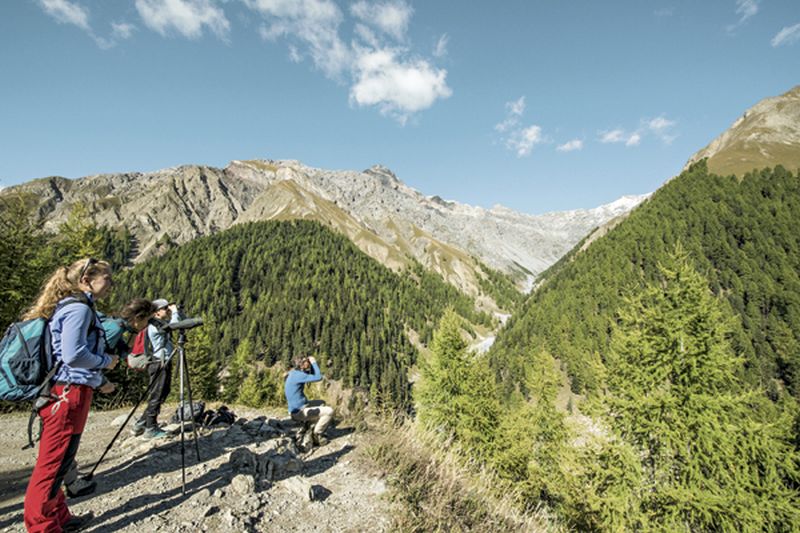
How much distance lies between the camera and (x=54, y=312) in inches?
150

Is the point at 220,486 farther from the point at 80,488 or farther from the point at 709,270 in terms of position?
the point at 709,270

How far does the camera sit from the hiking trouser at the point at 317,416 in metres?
8.03

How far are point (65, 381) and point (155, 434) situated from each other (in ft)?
15.3

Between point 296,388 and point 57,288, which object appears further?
point 296,388

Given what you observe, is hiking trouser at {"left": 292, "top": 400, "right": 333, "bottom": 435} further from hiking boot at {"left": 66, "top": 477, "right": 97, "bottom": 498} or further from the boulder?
hiking boot at {"left": 66, "top": 477, "right": 97, "bottom": 498}

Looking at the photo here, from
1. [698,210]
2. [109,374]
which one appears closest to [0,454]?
[109,374]

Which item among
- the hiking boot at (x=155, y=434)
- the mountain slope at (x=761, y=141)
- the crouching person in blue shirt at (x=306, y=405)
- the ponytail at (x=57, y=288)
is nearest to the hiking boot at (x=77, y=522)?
the ponytail at (x=57, y=288)

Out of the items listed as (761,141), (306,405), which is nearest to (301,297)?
(306,405)

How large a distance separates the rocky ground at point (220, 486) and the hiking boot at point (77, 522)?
12cm

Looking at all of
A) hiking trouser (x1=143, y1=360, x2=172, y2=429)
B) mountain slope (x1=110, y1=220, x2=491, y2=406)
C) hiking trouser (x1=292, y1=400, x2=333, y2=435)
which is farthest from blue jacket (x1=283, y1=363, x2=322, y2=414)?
mountain slope (x1=110, y1=220, x2=491, y2=406)

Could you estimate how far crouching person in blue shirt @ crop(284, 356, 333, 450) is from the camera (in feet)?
26.3

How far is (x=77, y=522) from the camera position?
4066 mm

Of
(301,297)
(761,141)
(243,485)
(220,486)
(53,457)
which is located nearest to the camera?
(53,457)

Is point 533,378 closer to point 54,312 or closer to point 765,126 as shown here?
point 54,312
